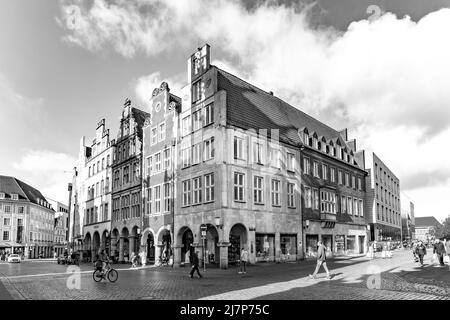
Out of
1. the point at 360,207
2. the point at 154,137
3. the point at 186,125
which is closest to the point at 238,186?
the point at 186,125

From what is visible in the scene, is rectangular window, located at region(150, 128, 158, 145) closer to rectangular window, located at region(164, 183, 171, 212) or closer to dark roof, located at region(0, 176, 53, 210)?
rectangular window, located at region(164, 183, 171, 212)

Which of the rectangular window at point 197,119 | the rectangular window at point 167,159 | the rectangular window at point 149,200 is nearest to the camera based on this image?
the rectangular window at point 197,119

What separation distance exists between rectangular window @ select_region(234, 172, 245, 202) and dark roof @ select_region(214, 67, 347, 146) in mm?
Result: 4242

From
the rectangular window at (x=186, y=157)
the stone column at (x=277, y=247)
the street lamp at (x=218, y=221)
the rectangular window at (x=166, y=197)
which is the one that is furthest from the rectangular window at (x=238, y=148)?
the rectangular window at (x=166, y=197)

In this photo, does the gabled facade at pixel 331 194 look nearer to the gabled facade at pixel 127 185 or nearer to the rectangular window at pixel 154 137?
the rectangular window at pixel 154 137

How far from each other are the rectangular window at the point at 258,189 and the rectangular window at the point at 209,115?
618 centimetres

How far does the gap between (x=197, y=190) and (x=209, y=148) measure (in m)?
3.79

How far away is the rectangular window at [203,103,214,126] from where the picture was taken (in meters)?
36.2

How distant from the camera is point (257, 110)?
4022 centimetres

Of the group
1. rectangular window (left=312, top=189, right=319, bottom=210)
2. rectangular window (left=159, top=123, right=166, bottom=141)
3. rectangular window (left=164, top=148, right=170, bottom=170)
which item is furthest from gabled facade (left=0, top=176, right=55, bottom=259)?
rectangular window (left=312, top=189, right=319, bottom=210)

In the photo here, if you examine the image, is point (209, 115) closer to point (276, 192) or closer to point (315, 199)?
point (276, 192)

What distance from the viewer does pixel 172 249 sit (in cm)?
3922

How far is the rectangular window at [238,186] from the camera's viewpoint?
35000mm
